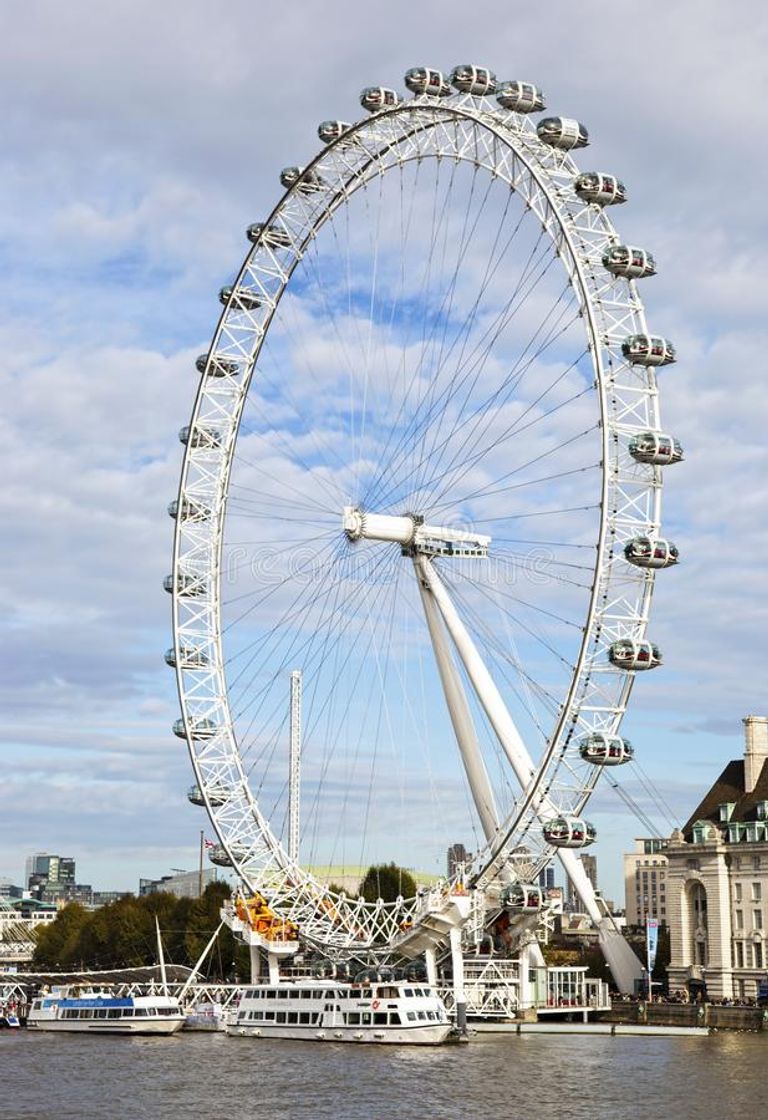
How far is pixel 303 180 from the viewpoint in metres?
92.6

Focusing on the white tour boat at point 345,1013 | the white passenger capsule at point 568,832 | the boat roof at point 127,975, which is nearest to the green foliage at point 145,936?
the boat roof at point 127,975

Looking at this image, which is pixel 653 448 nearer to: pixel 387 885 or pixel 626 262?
pixel 626 262

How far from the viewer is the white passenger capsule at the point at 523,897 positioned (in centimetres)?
8675

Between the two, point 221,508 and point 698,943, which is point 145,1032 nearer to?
point 221,508

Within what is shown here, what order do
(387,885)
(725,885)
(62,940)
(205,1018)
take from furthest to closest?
(62,940), (387,885), (725,885), (205,1018)

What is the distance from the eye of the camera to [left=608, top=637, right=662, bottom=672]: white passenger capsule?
243 feet

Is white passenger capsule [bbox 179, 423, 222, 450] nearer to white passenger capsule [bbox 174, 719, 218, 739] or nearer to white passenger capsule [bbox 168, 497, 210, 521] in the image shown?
white passenger capsule [bbox 168, 497, 210, 521]

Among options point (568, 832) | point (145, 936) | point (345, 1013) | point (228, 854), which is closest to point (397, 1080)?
point (568, 832)

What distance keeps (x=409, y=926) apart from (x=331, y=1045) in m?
10.6

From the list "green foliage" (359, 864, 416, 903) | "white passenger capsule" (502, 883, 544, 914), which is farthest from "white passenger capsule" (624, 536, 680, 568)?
"green foliage" (359, 864, 416, 903)

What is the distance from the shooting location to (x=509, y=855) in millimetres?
83500

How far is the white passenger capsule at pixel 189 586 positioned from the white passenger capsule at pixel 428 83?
105 ft

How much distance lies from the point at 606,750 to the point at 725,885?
41793mm

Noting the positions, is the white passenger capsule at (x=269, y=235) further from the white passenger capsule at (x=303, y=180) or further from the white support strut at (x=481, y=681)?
the white support strut at (x=481, y=681)
